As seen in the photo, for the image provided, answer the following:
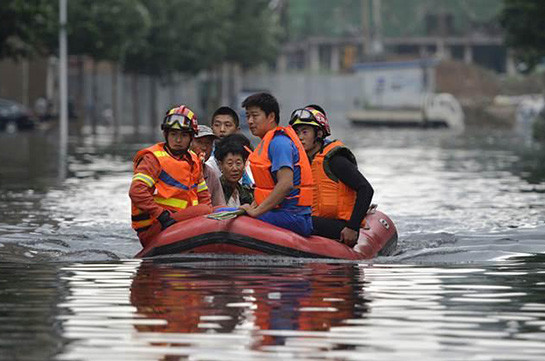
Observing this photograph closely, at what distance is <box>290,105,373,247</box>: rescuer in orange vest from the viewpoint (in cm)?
1545

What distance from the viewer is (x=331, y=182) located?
1581cm

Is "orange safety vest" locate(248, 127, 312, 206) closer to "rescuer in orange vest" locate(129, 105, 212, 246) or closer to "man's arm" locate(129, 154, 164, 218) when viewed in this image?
"rescuer in orange vest" locate(129, 105, 212, 246)

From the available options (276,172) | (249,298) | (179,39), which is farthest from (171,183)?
(179,39)

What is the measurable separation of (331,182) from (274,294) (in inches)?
123

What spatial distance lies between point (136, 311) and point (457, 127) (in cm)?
7804

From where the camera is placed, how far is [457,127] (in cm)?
8900

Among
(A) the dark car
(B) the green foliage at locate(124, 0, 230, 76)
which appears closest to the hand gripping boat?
(B) the green foliage at locate(124, 0, 230, 76)

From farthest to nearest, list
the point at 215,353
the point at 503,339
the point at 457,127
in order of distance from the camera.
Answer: the point at 457,127 → the point at 503,339 → the point at 215,353

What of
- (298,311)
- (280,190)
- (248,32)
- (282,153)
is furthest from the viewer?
(248,32)

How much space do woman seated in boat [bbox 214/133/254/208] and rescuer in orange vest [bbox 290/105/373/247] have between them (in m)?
0.58

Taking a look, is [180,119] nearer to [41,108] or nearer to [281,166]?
[281,166]

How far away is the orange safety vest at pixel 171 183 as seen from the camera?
15.6 meters

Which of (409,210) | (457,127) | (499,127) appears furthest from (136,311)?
(499,127)

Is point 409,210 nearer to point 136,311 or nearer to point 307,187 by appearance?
point 307,187
